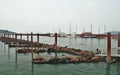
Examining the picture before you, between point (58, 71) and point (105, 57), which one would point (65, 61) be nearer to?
point (58, 71)

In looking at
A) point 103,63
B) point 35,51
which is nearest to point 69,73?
point 103,63

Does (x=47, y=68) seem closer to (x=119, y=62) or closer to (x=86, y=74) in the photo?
(x=86, y=74)

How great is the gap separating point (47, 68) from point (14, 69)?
248 inches

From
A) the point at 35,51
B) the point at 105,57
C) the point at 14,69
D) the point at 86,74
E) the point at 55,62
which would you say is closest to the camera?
the point at 86,74

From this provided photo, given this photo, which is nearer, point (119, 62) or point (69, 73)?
point (69, 73)

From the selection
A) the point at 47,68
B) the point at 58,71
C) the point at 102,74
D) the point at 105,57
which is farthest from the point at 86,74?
the point at 105,57

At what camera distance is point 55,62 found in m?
42.6

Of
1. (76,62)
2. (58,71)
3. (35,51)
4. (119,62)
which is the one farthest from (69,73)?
(35,51)

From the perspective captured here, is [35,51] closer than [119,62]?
No

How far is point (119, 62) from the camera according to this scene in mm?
45156

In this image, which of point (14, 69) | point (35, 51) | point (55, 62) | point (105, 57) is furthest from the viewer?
point (35, 51)

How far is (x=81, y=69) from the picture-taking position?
3878 cm

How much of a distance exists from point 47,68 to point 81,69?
6.59 m

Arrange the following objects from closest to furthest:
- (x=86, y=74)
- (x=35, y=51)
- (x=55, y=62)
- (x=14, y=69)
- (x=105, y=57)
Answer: (x=86, y=74)
(x=14, y=69)
(x=55, y=62)
(x=105, y=57)
(x=35, y=51)
